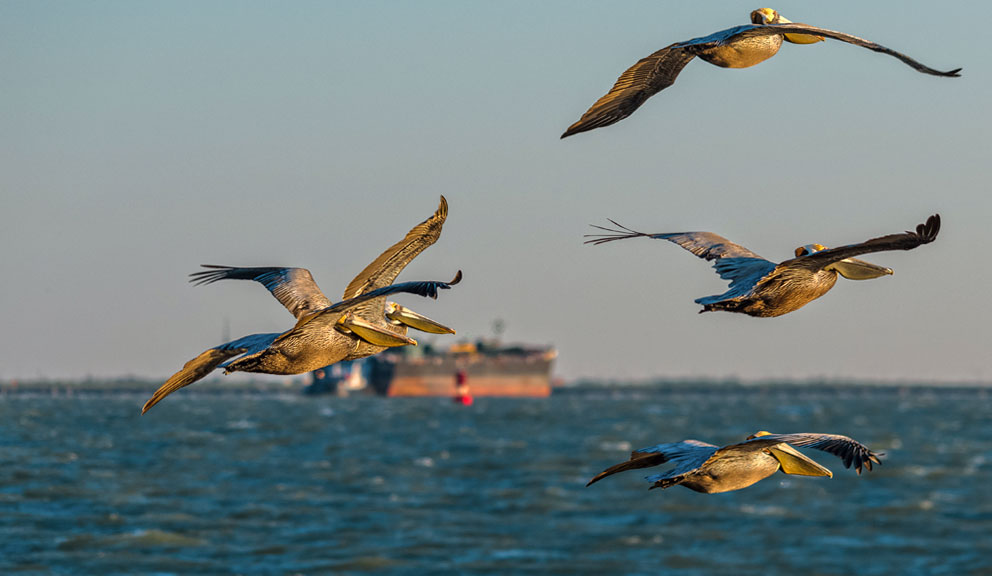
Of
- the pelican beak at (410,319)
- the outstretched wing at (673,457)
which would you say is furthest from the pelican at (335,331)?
the outstretched wing at (673,457)

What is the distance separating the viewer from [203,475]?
84812 millimetres

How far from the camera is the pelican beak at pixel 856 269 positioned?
7.64 meters

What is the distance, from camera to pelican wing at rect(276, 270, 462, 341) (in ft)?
23.0

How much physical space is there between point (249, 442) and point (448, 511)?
4739 cm

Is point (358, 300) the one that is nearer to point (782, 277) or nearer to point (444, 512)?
point (782, 277)

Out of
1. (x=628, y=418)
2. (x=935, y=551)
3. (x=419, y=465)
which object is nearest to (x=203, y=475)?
(x=419, y=465)

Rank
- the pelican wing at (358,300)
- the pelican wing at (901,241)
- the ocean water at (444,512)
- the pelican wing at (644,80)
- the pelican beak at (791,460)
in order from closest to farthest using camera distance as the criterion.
Answer: the pelican wing at (901,241) → the pelican wing at (358,300) → the pelican beak at (791,460) → the pelican wing at (644,80) → the ocean water at (444,512)

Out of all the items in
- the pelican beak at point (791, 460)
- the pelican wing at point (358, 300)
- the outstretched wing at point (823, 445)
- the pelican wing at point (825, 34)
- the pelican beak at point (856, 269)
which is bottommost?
the pelican beak at point (791, 460)

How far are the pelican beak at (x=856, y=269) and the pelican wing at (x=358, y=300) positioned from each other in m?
2.20

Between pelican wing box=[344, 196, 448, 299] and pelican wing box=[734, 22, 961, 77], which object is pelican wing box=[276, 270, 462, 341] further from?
pelican wing box=[734, 22, 961, 77]

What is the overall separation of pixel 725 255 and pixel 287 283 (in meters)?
3.22

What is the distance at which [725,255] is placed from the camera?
8602 millimetres

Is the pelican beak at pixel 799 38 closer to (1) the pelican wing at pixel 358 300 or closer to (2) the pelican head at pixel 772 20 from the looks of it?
(2) the pelican head at pixel 772 20

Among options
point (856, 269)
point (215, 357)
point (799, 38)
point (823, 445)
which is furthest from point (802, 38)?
point (215, 357)
